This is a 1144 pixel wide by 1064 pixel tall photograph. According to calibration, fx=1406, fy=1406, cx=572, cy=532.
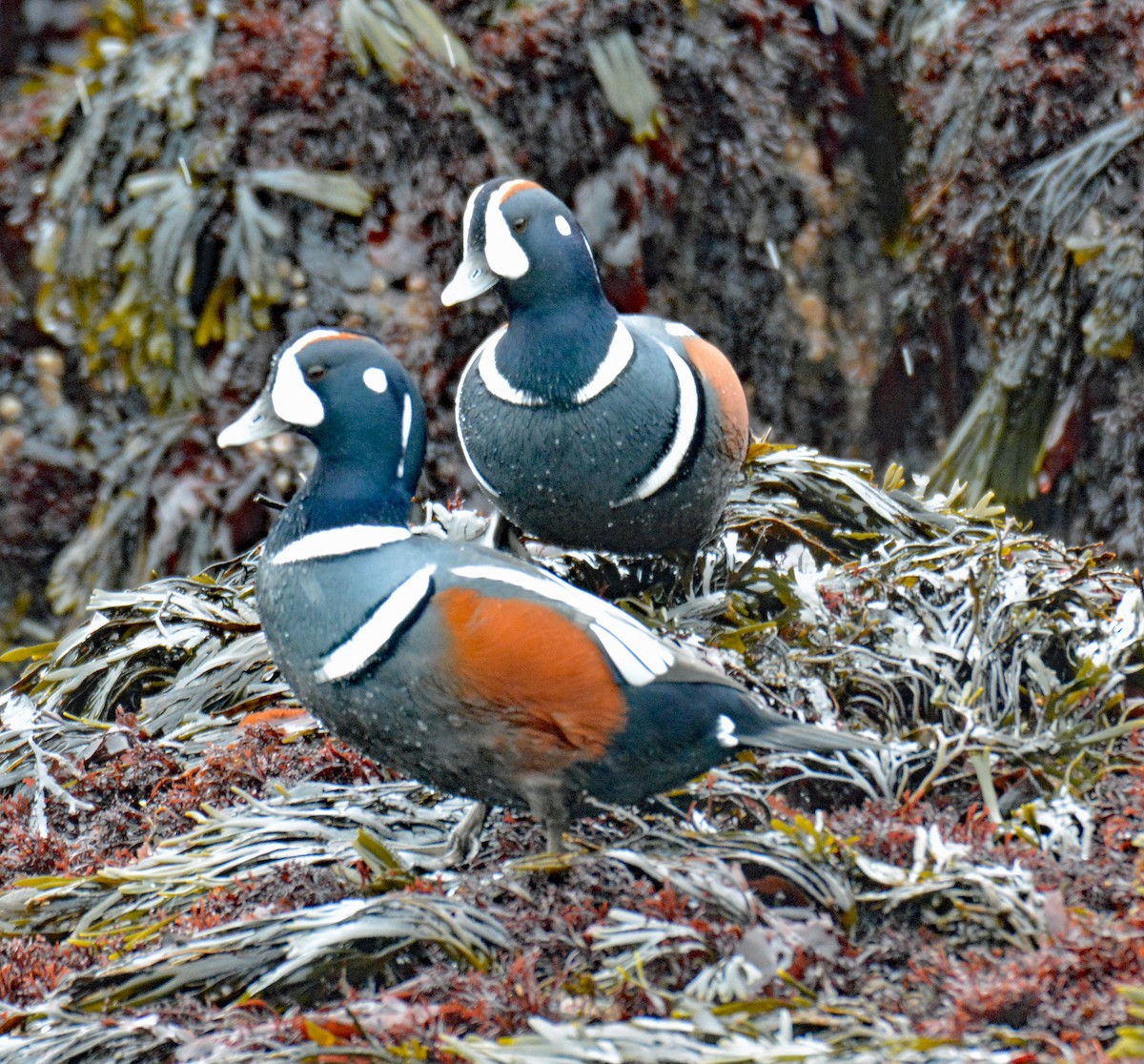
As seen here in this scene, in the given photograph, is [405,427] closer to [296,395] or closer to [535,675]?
[296,395]

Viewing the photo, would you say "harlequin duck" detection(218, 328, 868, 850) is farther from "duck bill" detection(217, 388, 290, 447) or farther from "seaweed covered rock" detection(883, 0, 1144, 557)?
"seaweed covered rock" detection(883, 0, 1144, 557)

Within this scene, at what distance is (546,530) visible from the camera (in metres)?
3.62

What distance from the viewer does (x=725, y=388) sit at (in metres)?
3.75

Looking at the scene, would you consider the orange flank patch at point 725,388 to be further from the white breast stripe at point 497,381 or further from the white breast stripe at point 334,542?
the white breast stripe at point 334,542

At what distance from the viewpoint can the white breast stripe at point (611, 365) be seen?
343 centimetres

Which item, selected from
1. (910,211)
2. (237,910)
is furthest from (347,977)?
(910,211)

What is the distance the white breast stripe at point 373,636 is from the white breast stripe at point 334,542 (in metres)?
0.14

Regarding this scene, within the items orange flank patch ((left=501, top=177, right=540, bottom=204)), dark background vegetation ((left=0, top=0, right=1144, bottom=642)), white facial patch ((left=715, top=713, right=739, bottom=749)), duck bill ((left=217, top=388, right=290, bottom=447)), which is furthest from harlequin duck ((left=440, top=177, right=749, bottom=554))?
dark background vegetation ((left=0, top=0, right=1144, bottom=642))

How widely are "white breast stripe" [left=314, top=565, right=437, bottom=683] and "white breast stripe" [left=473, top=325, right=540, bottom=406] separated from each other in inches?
39.0

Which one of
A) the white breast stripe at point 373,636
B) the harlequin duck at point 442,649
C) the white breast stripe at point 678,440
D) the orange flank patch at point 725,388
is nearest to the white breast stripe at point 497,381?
the white breast stripe at point 678,440

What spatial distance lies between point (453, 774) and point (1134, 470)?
14.5 feet

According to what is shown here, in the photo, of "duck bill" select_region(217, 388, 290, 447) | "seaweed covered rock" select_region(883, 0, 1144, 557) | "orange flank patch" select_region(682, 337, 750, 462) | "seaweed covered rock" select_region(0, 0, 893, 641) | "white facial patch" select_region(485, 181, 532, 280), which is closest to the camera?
"duck bill" select_region(217, 388, 290, 447)

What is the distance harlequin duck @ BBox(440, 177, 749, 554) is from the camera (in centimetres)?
335

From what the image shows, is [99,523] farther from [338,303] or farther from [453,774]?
[453,774]
